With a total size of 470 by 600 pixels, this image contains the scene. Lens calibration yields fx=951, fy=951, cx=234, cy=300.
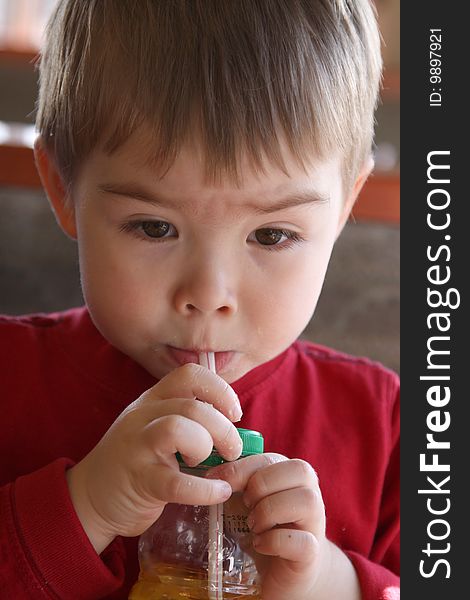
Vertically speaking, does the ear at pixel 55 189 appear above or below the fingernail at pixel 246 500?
above

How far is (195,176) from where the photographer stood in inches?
32.7

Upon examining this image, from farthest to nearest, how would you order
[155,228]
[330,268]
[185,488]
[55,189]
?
[330,268] < [55,189] < [155,228] < [185,488]

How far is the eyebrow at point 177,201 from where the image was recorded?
85 centimetres

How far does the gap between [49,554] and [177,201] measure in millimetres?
337

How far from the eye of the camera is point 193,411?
79 centimetres

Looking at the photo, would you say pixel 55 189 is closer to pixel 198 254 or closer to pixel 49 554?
pixel 198 254

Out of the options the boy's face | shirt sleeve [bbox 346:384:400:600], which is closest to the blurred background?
shirt sleeve [bbox 346:384:400:600]

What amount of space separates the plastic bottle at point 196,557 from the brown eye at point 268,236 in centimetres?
18

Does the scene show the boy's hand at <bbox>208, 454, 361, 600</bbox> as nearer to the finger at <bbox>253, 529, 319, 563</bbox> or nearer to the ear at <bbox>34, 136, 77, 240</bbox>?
the finger at <bbox>253, 529, 319, 563</bbox>

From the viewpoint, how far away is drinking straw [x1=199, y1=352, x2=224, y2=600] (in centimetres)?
82

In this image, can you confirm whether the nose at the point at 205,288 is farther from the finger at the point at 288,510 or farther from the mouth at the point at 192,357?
the finger at the point at 288,510

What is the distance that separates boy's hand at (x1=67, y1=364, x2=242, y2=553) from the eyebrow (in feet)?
0.49

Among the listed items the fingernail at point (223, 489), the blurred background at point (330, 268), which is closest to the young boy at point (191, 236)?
the fingernail at point (223, 489)

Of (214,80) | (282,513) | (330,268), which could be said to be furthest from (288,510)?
(330,268)
